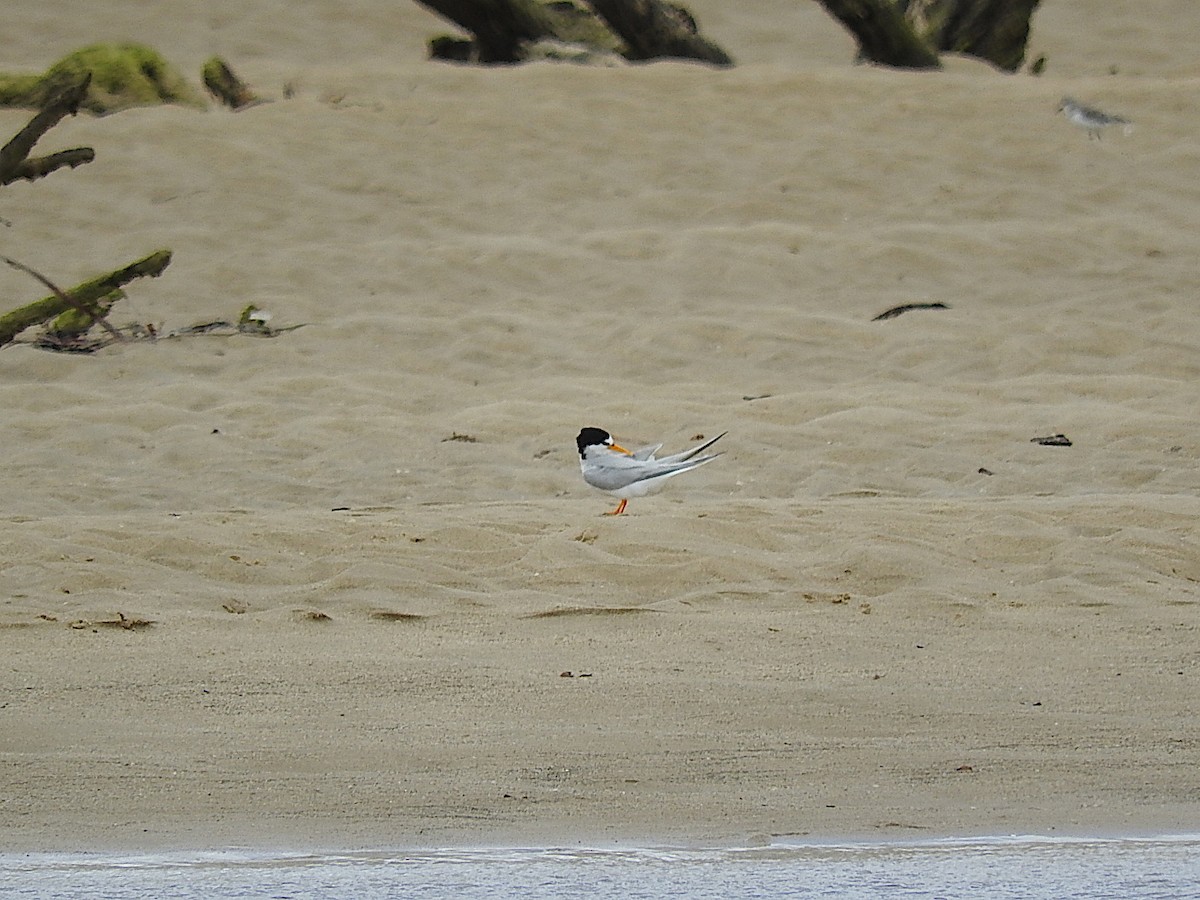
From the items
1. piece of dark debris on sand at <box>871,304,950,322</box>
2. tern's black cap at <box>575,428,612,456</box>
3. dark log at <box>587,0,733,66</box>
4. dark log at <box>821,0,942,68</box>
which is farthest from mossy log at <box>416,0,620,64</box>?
tern's black cap at <box>575,428,612,456</box>

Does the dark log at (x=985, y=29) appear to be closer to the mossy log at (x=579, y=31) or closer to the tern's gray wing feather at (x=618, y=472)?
the mossy log at (x=579, y=31)

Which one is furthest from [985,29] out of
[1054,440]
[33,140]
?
[33,140]

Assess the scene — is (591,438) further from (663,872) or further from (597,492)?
(663,872)

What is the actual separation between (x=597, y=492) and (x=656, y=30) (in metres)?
8.20

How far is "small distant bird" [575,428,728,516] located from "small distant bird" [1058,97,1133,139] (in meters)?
6.38

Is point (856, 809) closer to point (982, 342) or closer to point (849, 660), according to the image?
point (849, 660)

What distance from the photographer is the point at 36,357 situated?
8.80m

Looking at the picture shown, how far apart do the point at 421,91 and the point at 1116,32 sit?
8827mm

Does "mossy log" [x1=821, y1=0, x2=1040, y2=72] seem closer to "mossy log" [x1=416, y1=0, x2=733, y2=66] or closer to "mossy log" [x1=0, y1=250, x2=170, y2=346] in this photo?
"mossy log" [x1=416, y1=0, x2=733, y2=66]

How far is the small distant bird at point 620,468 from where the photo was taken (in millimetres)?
6352

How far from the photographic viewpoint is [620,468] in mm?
6355

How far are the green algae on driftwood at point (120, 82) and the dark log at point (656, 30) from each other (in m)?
3.32

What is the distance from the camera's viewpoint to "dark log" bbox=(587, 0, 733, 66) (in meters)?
14.0

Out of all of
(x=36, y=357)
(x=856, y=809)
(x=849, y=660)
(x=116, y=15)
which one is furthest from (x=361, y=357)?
(x=116, y=15)
